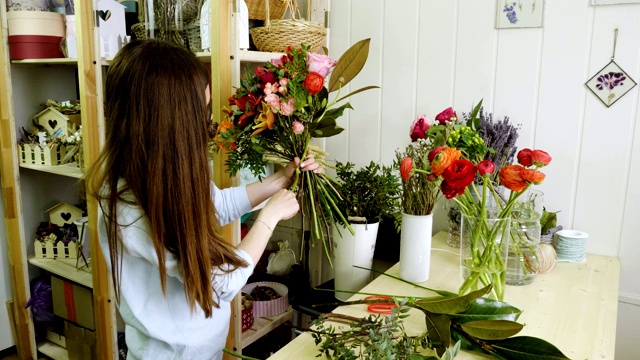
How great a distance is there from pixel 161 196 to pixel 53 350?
1.97m

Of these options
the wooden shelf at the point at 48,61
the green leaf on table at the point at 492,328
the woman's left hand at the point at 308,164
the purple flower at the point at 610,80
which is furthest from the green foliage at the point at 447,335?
the wooden shelf at the point at 48,61

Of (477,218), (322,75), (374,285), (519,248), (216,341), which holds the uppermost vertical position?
(322,75)

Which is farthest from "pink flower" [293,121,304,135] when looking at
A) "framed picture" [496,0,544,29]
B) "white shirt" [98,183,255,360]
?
"framed picture" [496,0,544,29]

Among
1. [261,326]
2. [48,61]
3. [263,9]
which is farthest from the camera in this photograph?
[48,61]

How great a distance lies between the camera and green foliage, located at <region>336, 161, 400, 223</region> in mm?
1556

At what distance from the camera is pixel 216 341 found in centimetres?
133

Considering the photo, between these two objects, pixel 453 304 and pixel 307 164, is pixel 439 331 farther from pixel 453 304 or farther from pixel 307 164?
pixel 307 164

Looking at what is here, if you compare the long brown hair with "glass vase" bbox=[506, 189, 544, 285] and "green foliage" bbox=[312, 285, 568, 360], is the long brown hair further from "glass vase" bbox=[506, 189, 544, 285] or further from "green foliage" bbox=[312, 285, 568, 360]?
"glass vase" bbox=[506, 189, 544, 285]

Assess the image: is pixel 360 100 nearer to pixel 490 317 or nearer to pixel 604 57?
pixel 604 57

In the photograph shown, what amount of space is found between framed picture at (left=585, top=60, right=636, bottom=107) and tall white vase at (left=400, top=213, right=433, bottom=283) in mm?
668

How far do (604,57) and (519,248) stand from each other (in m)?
0.67

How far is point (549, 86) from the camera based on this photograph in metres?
1.58

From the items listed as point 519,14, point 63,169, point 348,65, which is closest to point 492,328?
point 348,65

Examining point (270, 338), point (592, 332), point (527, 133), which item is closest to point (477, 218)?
point (592, 332)
